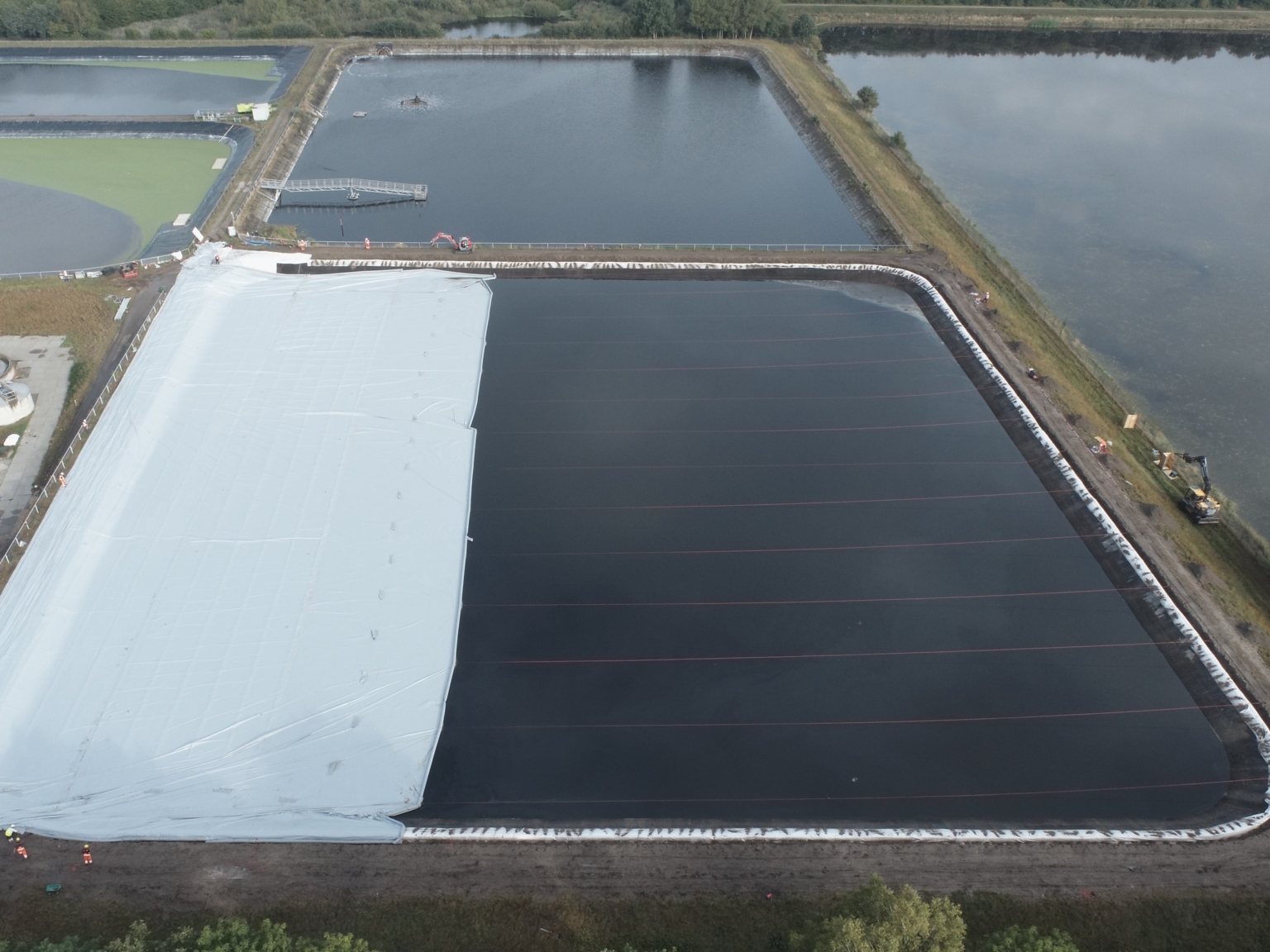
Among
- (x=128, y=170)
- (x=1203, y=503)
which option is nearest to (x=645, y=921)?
(x=1203, y=503)

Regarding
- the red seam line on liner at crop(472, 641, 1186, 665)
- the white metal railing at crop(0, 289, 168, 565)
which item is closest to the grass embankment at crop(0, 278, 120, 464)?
the white metal railing at crop(0, 289, 168, 565)

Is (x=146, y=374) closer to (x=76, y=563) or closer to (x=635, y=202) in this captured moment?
(x=76, y=563)

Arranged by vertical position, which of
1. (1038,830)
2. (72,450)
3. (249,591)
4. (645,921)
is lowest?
(645,921)

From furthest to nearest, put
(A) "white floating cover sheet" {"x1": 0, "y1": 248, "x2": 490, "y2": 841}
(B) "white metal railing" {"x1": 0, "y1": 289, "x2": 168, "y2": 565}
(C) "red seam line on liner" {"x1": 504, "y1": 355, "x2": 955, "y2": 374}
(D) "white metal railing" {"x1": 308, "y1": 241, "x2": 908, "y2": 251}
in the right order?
(D) "white metal railing" {"x1": 308, "y1": 241, "x2": 908, "y2": 251} < (C) "red seam line on liner" {"x1": 504, "y1": 355, "x2": 955, "y2": 374} < (B) "white metal railing" {"x1": 0, "y1": 289, "x2": 168, "y2": 565} < (A) "white floating cover sheet" {"x1": 0, "y1": 248, "x2": 490, "y2": 841}

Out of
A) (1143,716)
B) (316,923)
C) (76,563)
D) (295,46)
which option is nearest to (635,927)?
(316,923)

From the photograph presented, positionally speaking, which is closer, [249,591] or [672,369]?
[249,591]

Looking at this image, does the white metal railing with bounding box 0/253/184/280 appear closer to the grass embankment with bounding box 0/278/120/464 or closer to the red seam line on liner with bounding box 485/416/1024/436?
the grass embankment with bounding box 0/278/120/464

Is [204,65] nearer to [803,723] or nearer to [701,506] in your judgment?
[701,506]
